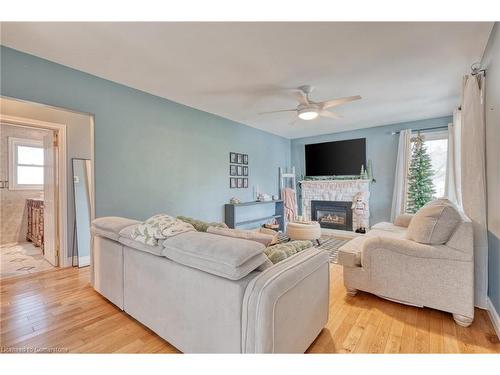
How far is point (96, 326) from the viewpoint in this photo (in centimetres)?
183

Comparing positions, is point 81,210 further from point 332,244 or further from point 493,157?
point 493,157

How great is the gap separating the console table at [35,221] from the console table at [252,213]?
310 cm

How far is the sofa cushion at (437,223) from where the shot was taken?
1.94 meters

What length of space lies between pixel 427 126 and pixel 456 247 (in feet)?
11.8

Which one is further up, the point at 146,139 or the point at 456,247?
the point at 146,139

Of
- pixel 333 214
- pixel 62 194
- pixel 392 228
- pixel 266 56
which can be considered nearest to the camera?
pixel 266 56

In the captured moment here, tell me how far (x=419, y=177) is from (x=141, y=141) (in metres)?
4.93

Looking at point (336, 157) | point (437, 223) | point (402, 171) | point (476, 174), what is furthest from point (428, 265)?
point (336, 157)

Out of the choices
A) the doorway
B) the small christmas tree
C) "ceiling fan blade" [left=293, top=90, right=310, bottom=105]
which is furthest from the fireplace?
the doorway

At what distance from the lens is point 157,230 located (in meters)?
1.62

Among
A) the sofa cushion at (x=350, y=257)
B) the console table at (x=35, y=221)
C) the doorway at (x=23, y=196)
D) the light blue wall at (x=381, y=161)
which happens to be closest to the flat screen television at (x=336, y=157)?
the light blue wall at (x=381, y=161)
